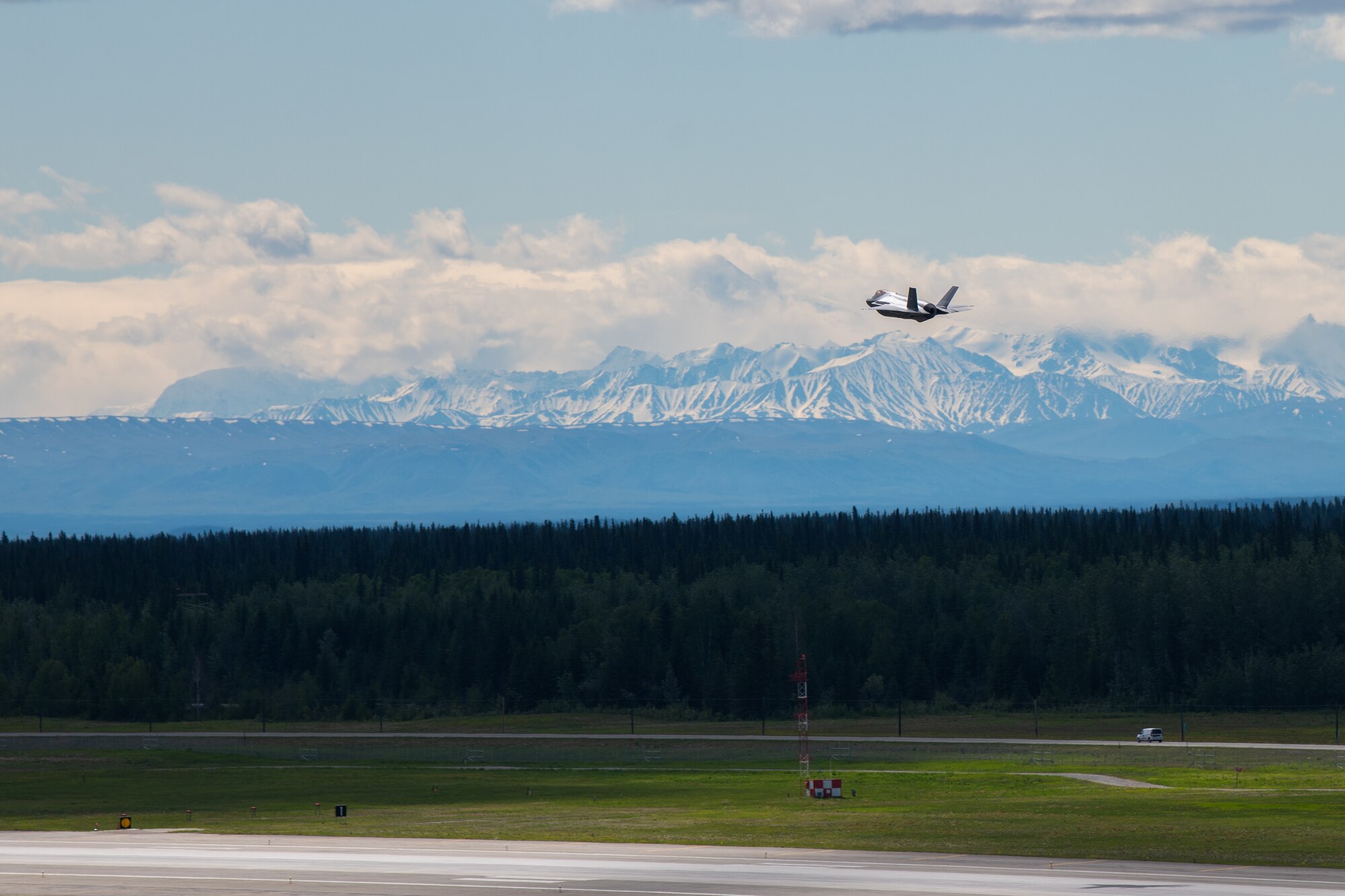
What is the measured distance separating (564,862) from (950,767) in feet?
192

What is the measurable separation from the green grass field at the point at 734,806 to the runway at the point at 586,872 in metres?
3.44

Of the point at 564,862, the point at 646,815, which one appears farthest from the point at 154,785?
the point at 564,862

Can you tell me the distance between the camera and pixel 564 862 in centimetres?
6334

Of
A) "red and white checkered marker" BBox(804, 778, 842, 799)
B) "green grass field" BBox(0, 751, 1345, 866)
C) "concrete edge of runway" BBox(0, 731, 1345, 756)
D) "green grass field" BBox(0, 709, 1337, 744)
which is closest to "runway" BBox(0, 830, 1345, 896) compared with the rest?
"green grass field" BBox(0, 751, 1345, 866)

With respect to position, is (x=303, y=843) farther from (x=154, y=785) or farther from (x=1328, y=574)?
(x=1328, y=574)

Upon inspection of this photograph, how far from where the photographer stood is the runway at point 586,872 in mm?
55750

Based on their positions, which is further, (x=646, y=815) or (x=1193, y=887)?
(x=646, y=815)

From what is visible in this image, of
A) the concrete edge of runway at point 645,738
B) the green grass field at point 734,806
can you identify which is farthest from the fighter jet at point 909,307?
the concrete edge of runway at point 645,738

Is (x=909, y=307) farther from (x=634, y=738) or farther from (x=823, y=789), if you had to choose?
(x=634, y=738)

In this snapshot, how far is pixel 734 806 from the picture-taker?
9131cm

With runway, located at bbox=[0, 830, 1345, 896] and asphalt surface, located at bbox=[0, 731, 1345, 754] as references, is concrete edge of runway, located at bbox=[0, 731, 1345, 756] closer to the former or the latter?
asphalt surface, located at bbox=[0, 731, 1345, 754]

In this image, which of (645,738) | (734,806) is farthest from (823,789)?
(645,738)

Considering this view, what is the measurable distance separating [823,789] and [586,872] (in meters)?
35.9

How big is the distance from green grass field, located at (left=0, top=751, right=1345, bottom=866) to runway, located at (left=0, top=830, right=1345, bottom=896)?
11.3 ft
